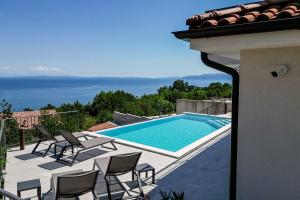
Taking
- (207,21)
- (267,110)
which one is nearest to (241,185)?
(267,110)

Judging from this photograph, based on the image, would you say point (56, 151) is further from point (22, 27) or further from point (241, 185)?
point (22, 27)

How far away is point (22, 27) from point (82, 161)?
42.3m

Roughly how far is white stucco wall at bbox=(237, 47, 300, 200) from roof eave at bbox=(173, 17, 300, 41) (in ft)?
2.81

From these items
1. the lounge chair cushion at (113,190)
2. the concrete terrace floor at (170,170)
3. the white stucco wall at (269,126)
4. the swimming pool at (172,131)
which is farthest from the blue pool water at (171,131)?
the white stucco wall at (269,126)

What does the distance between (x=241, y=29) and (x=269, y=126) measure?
1650mm

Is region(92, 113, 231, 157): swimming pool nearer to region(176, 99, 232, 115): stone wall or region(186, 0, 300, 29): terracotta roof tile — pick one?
region(176, 99, 232, 115): stone wall

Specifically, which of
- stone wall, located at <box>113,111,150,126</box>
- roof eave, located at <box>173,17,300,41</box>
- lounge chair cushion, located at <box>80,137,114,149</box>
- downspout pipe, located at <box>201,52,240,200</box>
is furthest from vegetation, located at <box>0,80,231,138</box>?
roof eave, located at <box>173,17,300,41</box>

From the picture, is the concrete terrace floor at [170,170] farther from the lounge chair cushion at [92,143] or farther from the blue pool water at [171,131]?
the blue pool water at [171,131]


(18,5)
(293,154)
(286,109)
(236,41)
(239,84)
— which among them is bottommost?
(293,154)

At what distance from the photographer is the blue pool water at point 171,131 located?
14.6m

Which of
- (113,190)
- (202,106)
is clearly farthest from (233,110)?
(202,106)

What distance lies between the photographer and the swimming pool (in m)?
14.3

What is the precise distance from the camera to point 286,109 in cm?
421

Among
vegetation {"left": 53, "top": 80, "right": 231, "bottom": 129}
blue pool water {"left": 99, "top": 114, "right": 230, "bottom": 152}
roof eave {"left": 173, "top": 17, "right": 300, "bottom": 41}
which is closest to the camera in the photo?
roof eave {"left": 173, "top": 17, "right": 300, "bottom": 41}
